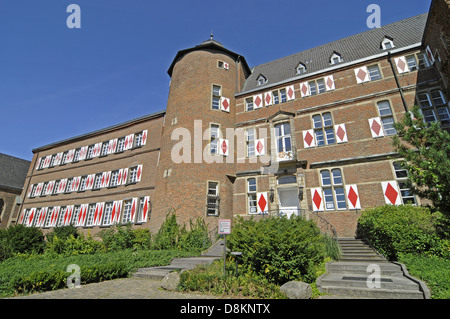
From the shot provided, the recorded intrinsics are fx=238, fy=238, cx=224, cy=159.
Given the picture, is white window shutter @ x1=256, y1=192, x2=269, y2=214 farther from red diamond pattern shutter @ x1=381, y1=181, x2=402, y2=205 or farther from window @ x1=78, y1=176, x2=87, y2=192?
window @ x1=78, y1=176, x2=87, y2=192

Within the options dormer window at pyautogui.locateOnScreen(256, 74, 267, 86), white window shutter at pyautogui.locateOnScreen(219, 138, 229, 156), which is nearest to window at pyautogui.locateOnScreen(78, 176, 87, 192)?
white window shutter at pyautogui.locateOnScreen(219, 138, 229, 156)

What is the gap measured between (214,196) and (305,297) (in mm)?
9990

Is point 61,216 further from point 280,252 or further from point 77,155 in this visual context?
point 280,252

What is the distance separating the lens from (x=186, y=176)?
48.9 feet

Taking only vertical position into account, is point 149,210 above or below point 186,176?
below

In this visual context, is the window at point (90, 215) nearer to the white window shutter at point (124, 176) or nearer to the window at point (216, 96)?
the white window shutter at point (124, 176)

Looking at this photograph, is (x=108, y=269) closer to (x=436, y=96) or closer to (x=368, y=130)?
(x=368, y=130)

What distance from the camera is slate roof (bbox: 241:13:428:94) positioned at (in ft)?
50.0

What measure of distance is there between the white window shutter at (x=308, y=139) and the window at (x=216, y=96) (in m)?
6.53

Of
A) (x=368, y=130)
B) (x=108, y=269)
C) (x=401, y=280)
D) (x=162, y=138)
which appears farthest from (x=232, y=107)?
(x=401, y=280)

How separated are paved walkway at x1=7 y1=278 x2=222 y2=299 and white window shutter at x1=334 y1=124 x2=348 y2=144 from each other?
11.5 m

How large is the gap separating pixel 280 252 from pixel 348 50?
16.5 metres

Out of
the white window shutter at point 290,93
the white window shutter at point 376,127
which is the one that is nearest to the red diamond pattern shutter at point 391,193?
the white window shutter at point 376,127

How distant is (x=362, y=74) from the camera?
576 inches
